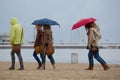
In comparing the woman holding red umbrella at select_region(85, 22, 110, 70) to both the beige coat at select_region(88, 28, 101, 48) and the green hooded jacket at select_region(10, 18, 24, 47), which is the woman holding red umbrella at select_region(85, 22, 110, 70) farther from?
the green hooded jacket at select_region(10, 18, 24, 47)

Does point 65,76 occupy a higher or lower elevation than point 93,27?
lower

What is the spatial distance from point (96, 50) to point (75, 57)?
61.4ft

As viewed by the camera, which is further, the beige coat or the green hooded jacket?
the green hooded jacket

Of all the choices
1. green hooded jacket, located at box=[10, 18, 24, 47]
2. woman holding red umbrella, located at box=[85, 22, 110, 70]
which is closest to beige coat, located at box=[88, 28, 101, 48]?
woman holding red umbrella, located at box=[85, 22, 110, 70]

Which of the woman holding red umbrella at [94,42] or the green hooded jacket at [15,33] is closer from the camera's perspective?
the woman holding red umbrella at [94,42]

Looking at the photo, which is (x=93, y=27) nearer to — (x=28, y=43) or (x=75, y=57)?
(x=75, y=57)

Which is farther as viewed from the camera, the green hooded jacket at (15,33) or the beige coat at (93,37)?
the green hooded jacket at (15,33)

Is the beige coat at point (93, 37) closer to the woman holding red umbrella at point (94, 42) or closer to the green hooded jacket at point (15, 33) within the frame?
the woman holding red umbrella at point (94, 42)

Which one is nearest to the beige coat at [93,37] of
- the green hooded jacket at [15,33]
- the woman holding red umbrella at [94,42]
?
the woman holding red umbrella at [94,42]

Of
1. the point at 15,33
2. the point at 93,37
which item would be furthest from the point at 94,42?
the point at 15,33

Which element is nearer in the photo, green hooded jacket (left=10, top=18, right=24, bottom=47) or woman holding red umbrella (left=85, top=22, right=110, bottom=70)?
woman holding red umbrella (left=85, top=22, right=110, bottom=70)

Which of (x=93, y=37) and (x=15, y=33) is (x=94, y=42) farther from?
(x=15, y=33)

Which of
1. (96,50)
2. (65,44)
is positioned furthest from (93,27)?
(65,44)

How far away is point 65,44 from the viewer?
382ft
